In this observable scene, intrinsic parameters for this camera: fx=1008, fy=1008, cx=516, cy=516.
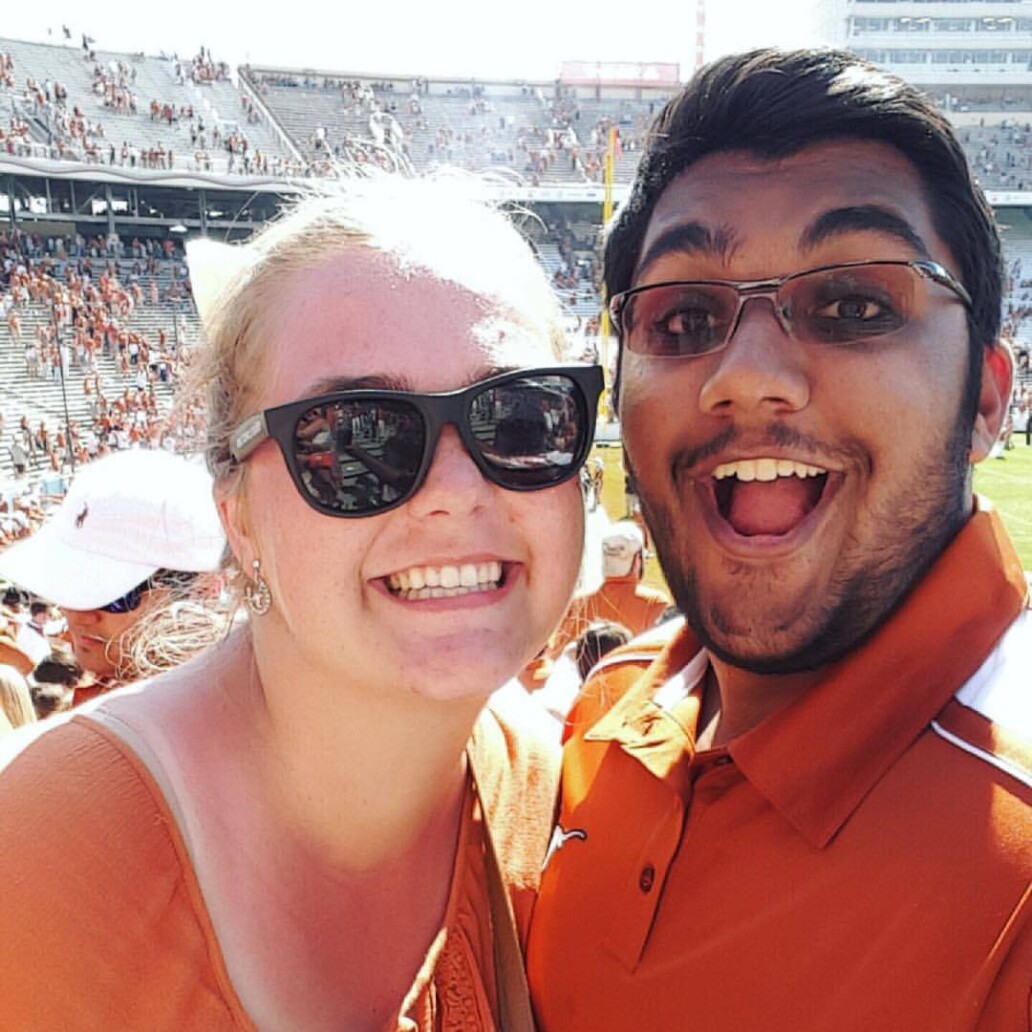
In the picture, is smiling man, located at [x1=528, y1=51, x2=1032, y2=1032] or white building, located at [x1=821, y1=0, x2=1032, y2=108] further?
white building, located at [x1=821, y1=0, x2=1032, y2=108]

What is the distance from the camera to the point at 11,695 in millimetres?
3102

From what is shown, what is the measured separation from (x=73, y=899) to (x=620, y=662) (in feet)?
4.19

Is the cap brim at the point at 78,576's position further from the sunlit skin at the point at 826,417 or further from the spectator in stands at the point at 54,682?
the sunlit skin at the point at 826,417

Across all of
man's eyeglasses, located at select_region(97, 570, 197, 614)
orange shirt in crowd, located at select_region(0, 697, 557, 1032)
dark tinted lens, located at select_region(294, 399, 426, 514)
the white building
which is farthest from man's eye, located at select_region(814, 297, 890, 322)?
the white building

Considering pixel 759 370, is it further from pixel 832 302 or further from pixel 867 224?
pixel 867 224

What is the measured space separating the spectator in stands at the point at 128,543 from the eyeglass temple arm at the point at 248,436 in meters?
1.17

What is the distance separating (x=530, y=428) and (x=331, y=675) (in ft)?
1.60

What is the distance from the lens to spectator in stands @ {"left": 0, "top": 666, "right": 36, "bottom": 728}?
3068 mm

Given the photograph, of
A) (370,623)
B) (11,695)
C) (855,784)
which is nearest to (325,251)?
(370,623)

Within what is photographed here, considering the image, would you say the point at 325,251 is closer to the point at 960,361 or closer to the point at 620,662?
the point at 960,361

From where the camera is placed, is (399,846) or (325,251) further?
(399,846)

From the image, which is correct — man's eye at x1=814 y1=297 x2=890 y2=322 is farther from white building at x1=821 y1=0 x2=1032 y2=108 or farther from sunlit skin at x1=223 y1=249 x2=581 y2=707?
white building at x1=821 y1=0 x2=1032 y2=108

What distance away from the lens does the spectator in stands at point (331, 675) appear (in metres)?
1.35

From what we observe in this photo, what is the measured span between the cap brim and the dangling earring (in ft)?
3.97
